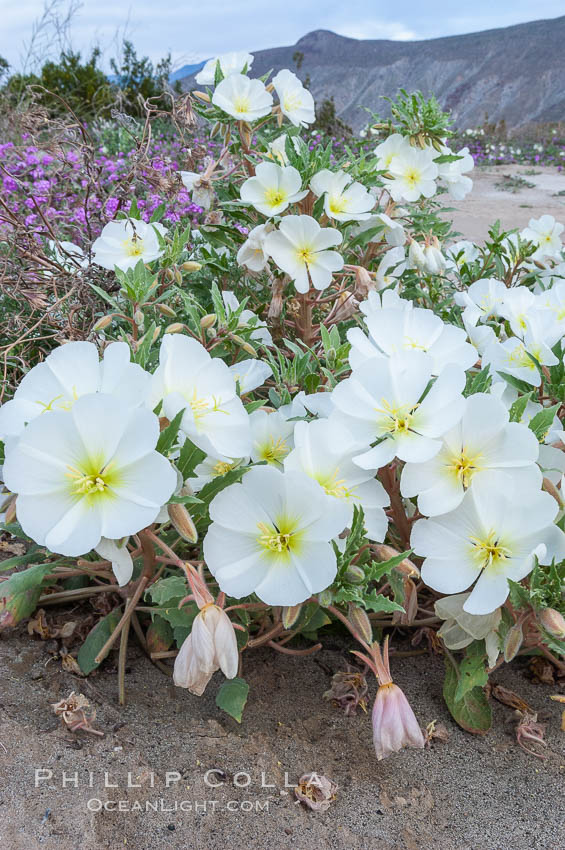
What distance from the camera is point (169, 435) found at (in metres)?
→ 0.95

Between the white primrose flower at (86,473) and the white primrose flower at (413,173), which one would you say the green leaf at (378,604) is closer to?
the white primrose flower at (86,473)

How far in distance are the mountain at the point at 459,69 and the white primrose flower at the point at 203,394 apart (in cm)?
3128

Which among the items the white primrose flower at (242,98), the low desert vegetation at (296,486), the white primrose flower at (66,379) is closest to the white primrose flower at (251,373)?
the low desert vegetation at (296,486)

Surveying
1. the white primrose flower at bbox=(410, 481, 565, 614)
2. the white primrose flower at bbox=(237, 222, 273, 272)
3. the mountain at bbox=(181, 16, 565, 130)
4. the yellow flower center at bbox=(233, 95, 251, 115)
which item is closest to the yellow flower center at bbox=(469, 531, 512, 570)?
the white primrose flower at bbox=(410, 481, 565, 614)

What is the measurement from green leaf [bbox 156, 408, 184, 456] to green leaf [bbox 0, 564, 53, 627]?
0.43 meters

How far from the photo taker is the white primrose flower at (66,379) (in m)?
1.02

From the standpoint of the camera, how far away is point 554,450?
1.25m

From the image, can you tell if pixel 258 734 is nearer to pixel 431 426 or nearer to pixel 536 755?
pixel 536 755

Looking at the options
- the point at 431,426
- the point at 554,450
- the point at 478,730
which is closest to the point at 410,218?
the point at 554,450

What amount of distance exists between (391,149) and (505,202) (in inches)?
299

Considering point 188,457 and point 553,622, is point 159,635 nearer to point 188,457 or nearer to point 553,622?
point 188,457

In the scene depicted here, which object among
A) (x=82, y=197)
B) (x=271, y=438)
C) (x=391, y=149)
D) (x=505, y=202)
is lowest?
(x=505, y=202)

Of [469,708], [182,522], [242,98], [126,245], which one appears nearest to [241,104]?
[242,98]

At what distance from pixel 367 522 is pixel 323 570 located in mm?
161
